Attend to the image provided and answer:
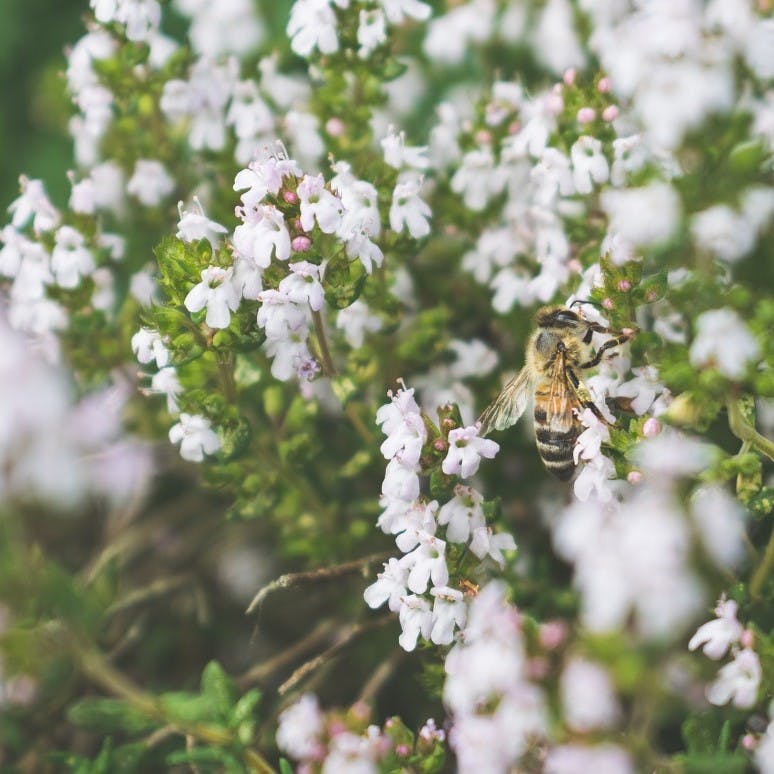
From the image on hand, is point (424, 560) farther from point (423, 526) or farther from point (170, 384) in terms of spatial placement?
point (170, 384)

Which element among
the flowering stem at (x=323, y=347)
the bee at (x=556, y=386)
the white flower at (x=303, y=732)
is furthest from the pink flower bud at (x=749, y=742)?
the flowering stem at (x=323, y=347)

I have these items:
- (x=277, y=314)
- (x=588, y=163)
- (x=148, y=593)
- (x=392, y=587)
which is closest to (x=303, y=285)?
(x=277, y=314)

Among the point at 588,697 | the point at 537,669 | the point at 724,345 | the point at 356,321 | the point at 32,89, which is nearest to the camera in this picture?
the point at 588,697

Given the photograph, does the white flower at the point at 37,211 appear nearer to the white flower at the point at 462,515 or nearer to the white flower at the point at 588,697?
the white flower at the point at 462,515

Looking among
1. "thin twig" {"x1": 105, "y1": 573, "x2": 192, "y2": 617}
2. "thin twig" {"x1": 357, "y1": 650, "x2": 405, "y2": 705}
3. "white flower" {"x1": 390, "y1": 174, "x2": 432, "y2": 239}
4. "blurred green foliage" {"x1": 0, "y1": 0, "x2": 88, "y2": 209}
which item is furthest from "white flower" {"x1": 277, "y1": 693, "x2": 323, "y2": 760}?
"blurred green foliage" {"x1": 0, "y1": 0, "x2": 88, "y2": 209}

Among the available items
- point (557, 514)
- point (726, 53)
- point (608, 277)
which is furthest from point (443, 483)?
point (726, 53)

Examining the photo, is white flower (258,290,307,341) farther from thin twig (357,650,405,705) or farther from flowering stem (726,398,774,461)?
thin twig (357,650,405,705)
